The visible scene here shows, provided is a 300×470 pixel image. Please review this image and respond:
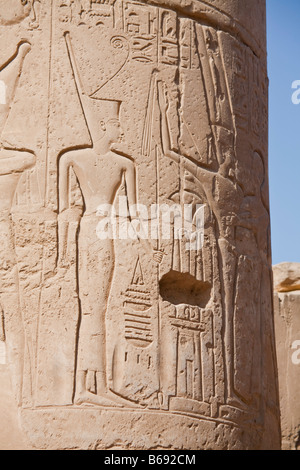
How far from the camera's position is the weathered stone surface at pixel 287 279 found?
10.8 metres

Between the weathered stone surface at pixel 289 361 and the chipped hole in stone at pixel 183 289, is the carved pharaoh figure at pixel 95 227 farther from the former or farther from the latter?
the weathered stone surface at pixel 289 361

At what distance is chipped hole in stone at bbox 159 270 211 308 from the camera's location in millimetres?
6039

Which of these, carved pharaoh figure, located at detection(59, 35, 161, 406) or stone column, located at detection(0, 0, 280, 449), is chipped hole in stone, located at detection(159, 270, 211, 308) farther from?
carved pharaoh figure, located at detection(59, 35, 161, 406)

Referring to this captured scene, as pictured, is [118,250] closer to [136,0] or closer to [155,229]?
[155,229]

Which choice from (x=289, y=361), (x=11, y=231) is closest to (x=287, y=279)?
(x=289, y=361)

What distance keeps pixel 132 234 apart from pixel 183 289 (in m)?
0.47

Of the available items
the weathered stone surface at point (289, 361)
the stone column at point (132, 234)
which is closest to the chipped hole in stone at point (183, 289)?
the stone column at point (132, 234)

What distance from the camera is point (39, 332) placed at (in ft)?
19.0

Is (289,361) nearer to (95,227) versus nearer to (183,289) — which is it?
(183,289)

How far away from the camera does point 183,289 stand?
20.1 feet

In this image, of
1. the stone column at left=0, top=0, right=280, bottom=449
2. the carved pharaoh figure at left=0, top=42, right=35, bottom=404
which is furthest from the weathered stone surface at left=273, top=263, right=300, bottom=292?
the carved pharaoh figure at left=0, top=42, right=35, bottom=404

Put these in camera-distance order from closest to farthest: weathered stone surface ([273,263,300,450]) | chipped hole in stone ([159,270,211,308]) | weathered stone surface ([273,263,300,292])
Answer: chipped hole in stone ([159,270,211,308])
weathered stone surface ([273,263,300,450])
weathered stone surface ([273,263,300,292])
